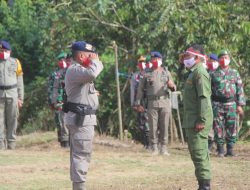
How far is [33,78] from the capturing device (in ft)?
71.7

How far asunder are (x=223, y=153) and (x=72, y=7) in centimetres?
699

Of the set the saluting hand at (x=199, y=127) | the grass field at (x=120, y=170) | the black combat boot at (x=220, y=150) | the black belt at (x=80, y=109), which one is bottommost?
the grass field at (x=120, y=170)

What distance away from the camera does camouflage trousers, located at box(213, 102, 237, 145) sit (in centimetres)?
1359

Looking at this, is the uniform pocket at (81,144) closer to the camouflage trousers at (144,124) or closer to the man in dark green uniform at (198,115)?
the man in dark green uniform at (198,115)

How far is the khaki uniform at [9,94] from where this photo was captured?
14.5 meters

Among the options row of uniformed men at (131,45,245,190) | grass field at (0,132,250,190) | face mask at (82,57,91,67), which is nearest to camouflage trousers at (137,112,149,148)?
row of uniformed men at (131,45,245,190)

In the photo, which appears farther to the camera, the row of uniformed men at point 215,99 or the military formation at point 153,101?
the row of uniformed men at point 215,99

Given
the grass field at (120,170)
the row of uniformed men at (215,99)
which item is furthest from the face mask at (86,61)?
the row of uniformed men at (215,99)

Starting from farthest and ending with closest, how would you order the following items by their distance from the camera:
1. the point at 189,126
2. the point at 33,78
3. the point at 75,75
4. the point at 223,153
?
the point at 33,78, the point at 223,153, the point at 189,126, the point at 75,75

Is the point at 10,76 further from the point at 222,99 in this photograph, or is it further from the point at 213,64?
the point at 222,99

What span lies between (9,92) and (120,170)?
3.89 meters

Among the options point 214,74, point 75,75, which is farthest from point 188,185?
point 214,74

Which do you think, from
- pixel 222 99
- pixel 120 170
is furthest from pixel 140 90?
pixel 120 170

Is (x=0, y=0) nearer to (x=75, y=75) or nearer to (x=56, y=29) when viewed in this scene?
(x=56, y=29)
